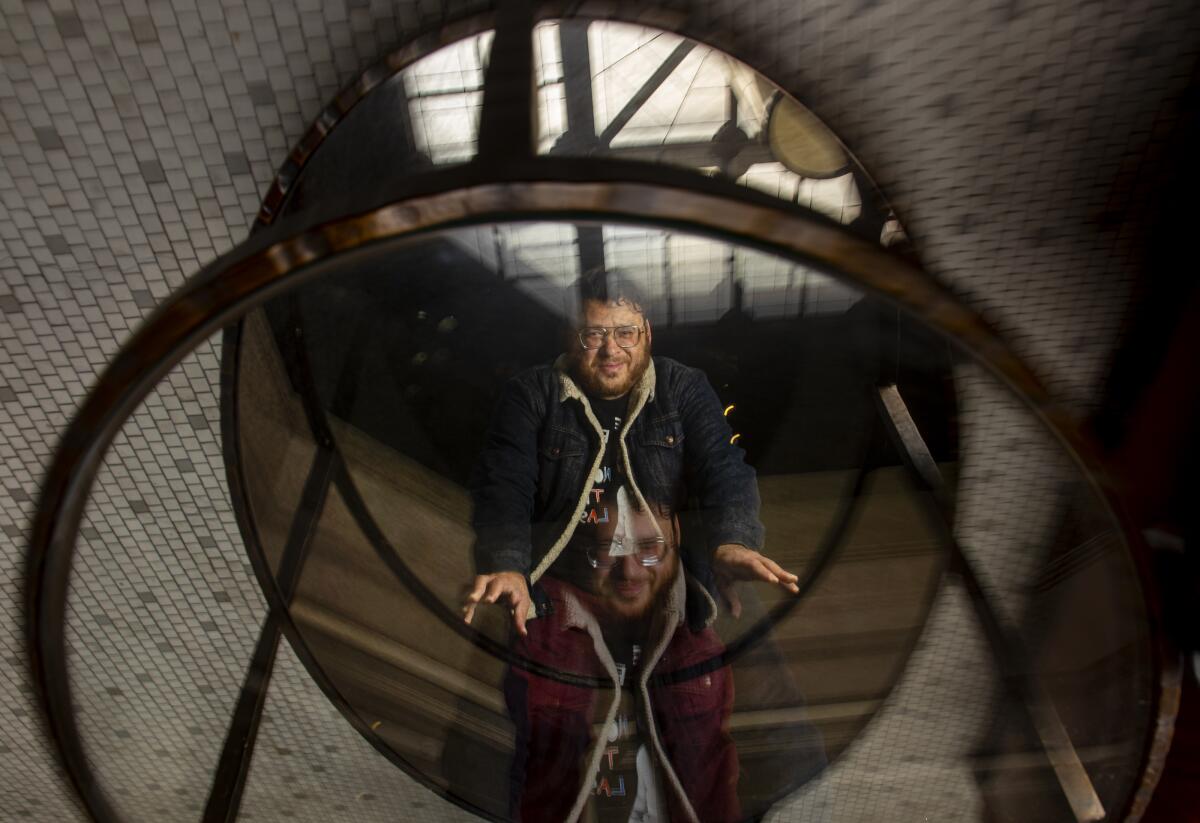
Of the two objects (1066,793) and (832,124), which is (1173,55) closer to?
(832,124)

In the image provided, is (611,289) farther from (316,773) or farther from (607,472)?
(316,773)

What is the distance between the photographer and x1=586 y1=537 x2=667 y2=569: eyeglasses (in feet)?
1.84

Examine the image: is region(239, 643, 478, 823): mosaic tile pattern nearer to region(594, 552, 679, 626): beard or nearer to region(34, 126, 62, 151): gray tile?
region(594, 552, 679, 626): beard

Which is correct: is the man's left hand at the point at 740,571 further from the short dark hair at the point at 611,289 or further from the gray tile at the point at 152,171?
the gray tile at the point at 152,171

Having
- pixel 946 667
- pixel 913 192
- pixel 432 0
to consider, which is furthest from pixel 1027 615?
pixel 432 0

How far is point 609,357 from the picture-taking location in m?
0.51

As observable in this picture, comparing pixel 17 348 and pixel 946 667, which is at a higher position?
pixel 17 348

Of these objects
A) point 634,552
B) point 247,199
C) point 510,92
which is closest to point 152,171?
point 247,199

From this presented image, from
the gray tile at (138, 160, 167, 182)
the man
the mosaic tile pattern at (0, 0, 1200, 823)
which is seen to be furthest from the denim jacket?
the gray tile at (138, 160, 167, 182)

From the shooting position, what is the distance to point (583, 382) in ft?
1.72

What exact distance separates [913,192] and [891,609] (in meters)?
0.26

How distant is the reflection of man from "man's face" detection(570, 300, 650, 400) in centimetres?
8

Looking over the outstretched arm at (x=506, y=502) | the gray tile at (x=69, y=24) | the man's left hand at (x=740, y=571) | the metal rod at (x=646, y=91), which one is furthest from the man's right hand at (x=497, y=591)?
the gray tile at (x=69, y=24)

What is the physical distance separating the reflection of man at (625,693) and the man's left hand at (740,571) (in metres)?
0.02
